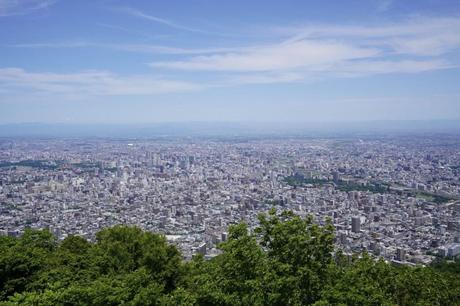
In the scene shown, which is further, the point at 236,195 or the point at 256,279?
the point at 236,195

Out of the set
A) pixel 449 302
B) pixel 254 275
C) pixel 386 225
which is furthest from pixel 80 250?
pixel 386 225

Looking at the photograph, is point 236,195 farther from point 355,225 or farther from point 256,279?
point 256,279

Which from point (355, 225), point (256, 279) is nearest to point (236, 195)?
point (355, 225)

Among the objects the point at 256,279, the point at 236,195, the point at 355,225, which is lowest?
the point at 355,225

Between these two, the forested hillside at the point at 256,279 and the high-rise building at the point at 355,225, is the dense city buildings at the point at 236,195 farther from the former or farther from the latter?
the forested hillside at the point at 256,279

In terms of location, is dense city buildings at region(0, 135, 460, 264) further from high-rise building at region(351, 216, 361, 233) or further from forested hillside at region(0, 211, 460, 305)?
forested hillside at region(0, 211, 460, 305)

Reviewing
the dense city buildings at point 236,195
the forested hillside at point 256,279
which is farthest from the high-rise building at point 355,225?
the forested hillside at point 256,279

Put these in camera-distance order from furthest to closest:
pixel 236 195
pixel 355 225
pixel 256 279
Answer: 1. pixel 236 195
2. pixel 355 225
3. pixel 256 279

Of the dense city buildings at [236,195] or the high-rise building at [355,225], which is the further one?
the high-rise building at [355,225]
